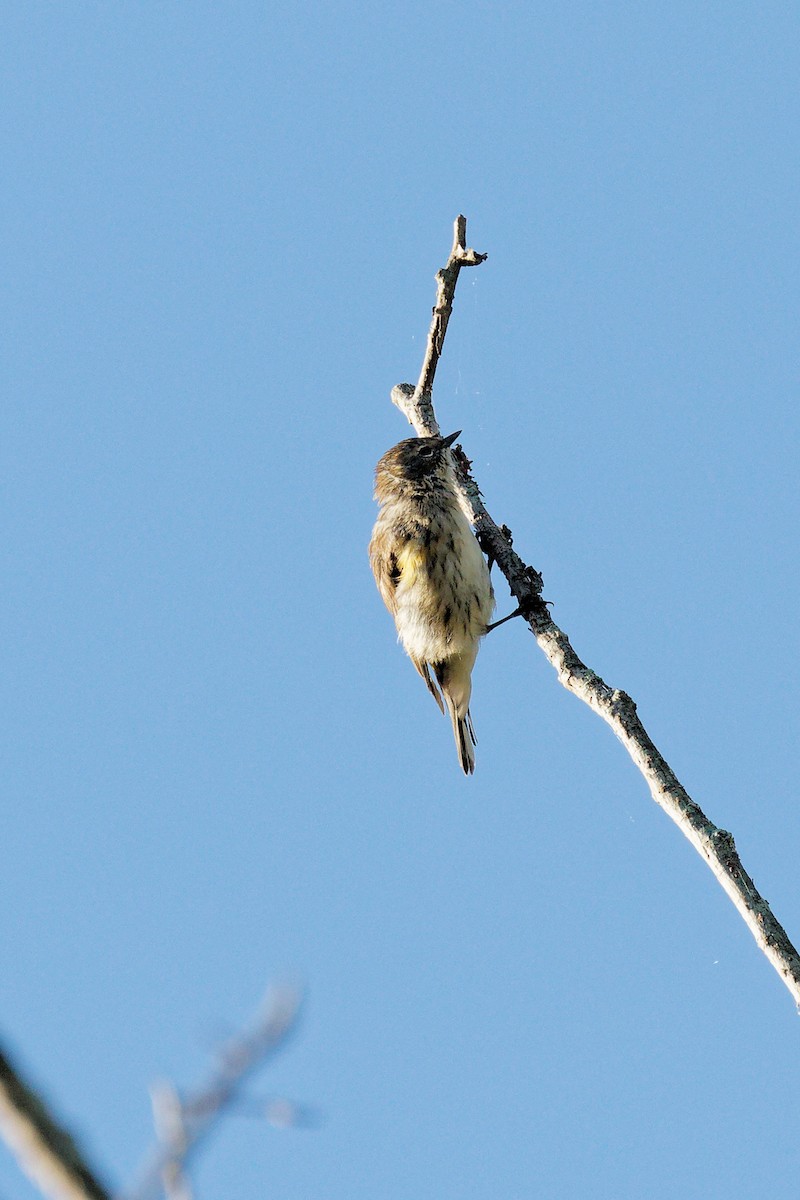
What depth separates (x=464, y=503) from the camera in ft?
23.7

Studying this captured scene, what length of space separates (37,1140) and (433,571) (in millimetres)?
7408

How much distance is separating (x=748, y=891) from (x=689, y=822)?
38 cm

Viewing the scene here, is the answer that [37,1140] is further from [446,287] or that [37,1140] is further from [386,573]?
[386,573]

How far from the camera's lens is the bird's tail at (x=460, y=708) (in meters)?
8.87

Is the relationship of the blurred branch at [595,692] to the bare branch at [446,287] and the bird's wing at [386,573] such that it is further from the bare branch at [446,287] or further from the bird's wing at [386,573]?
the bird's wing at [386,573]

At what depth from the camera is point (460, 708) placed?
8.98m

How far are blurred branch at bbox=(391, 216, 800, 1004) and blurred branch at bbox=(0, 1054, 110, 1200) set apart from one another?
2616mm

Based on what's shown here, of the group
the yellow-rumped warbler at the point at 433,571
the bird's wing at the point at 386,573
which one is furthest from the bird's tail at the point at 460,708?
the bird's wing at the point at 386,573

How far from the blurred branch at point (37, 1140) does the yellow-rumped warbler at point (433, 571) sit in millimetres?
7055

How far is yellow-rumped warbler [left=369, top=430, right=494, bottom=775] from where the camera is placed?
27.2 ft

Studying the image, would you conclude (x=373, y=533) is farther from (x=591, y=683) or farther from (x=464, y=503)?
(x=591, y=683)

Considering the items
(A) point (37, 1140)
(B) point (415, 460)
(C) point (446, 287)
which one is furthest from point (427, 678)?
(A) point (37, 1140)

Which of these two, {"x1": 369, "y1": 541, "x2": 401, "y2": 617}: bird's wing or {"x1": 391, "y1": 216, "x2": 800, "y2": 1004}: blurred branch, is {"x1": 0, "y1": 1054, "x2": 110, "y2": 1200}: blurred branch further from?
{"x1": 369, "y1": 541, "x2": 401, "y2": 617}: bird's wing

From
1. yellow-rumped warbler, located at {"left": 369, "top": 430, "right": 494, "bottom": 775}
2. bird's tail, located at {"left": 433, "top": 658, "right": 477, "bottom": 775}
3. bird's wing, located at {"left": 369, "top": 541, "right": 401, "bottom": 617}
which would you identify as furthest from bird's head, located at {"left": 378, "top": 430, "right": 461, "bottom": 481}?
bird's tail, located at {"left": 433, "top": 658, "right": 477, "bottom": 775}
